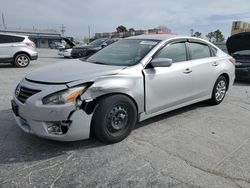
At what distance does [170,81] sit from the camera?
3664 millimetres

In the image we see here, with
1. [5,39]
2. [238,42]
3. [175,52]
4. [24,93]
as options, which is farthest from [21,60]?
[238,42]

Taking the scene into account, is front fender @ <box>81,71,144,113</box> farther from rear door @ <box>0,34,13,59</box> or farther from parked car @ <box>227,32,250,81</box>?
rear door @ <box>0,34,13,59</box>

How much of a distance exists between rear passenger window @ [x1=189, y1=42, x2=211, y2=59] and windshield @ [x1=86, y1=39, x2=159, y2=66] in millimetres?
886

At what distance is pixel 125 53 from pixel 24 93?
173 centimetres

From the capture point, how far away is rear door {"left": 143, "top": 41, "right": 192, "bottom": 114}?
342cm

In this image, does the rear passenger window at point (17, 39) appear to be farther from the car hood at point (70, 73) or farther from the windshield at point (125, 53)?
the car hood at point (70, 73)

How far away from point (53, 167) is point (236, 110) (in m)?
3.90

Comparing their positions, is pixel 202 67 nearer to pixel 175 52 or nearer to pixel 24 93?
→ pixel 175 52

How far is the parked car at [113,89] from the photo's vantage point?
8.87 feet

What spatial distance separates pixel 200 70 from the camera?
4242mm

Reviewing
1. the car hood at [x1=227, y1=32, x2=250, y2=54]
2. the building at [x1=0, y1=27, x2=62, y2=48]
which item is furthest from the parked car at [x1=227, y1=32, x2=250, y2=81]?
the building at [x1=0, y1=27, x2=62, y2=48]

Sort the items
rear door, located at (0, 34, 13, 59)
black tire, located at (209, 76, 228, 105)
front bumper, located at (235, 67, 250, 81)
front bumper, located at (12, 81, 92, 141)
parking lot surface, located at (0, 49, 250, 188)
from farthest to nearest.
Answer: rear door, located at (0, 34, 13, 59) → front bumper, located at (235, 67, 250, 81) → black tire, located at (209, 76, 228, 105) → front bumper, located at (12, 81, 92, 141) → parking lot surface, located at (0, 49, 250, 188)

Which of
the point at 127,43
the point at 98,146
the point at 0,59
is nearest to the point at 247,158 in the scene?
the point at 98,146

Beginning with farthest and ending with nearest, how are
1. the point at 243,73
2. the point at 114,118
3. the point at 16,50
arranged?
the point at 16,50
the point at 243,73
the point at 114,118
